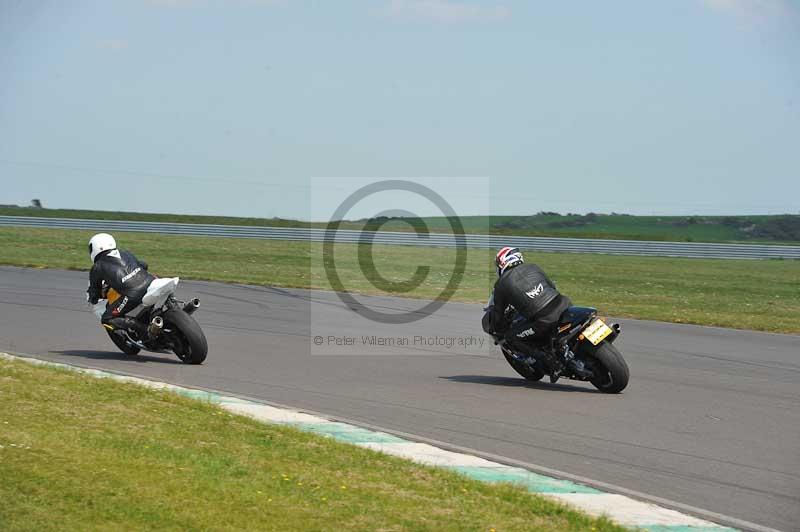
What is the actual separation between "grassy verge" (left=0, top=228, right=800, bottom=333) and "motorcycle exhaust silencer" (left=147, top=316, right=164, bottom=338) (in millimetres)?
10621

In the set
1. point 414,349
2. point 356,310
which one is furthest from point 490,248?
point 414,349

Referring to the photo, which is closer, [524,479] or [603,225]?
[524,479]

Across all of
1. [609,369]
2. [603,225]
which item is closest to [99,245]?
[609,369]

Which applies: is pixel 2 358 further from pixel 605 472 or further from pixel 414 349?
pixel 605 472

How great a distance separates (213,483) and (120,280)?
244 inches

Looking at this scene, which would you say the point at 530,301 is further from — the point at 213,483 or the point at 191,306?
the point at 213,483

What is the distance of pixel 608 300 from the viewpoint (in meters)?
23.1

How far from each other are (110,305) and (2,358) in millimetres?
1488

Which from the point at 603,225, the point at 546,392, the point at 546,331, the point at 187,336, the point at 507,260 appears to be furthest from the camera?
the point at 603,225

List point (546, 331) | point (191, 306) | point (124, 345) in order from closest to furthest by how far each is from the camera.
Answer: point (546, 331)
point (191, 306)
point (124, 345)

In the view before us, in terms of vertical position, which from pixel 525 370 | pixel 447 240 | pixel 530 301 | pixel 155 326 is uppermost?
pixel 447 240

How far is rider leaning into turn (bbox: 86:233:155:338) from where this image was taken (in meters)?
12.0

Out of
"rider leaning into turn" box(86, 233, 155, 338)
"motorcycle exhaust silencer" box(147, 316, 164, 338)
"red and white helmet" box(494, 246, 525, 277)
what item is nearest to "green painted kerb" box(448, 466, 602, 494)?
"red and white helmet" box(494, 246, 525, 277)

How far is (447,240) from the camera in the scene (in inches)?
1654
